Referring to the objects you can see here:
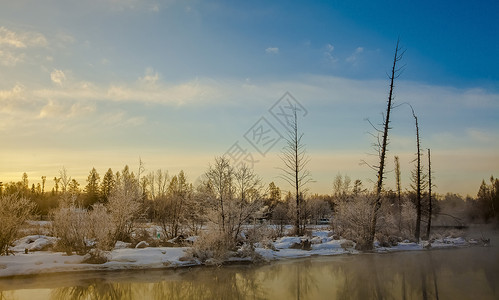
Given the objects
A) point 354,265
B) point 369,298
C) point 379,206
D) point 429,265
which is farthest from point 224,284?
point 379,206

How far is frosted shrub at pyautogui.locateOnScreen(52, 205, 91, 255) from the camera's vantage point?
645 inches

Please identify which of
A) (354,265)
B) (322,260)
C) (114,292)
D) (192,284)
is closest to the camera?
(114,292)

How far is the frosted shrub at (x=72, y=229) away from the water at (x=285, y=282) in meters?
3.39

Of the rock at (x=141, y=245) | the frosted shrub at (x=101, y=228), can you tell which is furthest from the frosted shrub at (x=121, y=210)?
the frosted shrub at (x=101, y=228)

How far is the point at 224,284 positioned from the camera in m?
12.3

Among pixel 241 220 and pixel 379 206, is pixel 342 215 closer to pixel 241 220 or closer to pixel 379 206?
pixel 379 206

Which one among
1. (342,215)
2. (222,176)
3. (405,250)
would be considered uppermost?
(222,176)

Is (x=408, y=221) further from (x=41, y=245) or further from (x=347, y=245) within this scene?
(x=41, y=245)

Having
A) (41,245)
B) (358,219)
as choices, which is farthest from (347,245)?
(41,245)

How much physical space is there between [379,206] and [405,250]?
3.16 meters

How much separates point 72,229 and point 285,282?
34.8ft

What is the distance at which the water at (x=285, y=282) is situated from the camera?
10.5 m

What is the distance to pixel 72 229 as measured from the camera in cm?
1652

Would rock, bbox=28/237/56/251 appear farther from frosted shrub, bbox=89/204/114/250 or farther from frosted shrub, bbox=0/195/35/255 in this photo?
frosted shrub, bbox=89/204/114/250
